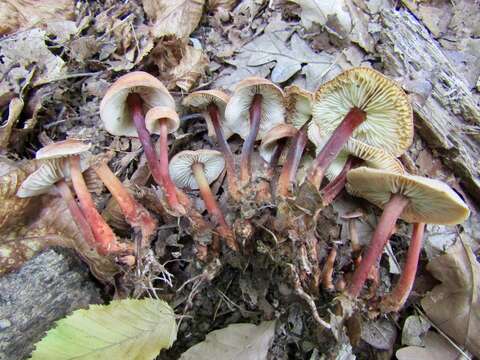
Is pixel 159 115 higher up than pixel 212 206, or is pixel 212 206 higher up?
pixel 159 115

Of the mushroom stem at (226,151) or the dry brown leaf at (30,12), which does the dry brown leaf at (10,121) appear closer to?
the dry brown leaf at (30,12)

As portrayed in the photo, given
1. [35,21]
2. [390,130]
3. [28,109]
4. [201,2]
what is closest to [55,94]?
[28,109]

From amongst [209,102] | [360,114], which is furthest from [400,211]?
[209,102]

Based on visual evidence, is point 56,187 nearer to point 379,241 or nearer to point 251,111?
point 251,111

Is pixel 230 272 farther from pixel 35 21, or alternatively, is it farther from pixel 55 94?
pixel 35 21

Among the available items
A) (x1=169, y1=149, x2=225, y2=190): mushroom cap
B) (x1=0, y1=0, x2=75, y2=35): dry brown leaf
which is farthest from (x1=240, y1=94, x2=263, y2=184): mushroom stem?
(x1=0, y1=0, x2=75, y2=35): dry brown leaf

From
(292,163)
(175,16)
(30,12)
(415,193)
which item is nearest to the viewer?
(415,193)

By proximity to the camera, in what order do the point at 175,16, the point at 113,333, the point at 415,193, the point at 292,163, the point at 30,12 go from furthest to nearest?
the point at 30,12 → the point at 175,16 → the point at 292,163 → the point at 415,193 → the point at 113,333

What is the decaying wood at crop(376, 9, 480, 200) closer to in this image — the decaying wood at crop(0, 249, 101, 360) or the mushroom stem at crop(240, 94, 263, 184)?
the mushroom stem at crop(240, 94, 263, 184)
